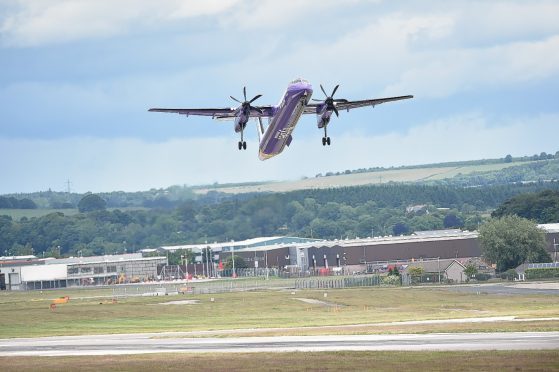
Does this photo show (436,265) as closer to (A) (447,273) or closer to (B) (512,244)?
(A) (447,273)

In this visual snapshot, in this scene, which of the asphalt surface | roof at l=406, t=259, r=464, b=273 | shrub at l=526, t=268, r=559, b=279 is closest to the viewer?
the asphalt surface

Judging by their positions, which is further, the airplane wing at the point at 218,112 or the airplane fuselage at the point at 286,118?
the airplane wing at the point at 218,112

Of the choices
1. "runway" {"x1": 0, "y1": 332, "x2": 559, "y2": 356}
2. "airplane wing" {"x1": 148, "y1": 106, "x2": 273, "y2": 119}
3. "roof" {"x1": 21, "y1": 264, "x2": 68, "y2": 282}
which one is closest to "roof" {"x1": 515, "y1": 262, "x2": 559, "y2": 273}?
"airplane wing" {"x1": 148, "y1": 106, "x2": 273, "y2": 119}

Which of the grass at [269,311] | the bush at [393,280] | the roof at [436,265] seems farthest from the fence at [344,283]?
the grass at [269,311]

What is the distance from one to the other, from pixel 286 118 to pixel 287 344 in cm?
1794

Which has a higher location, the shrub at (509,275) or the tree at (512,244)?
the tree at (512,244)

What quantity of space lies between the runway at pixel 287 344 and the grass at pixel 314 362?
305 centimetres

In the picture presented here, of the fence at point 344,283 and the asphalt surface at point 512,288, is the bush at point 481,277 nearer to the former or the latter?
the asphalt surface at point 512,288

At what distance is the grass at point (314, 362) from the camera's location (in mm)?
55531

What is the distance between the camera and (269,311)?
368 feet

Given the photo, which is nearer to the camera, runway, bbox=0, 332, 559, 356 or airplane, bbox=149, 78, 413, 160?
runway, bbox=0, 332, 559, 356

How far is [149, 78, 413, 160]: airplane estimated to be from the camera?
77.2 m

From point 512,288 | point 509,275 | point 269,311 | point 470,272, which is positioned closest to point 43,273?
point 470,272

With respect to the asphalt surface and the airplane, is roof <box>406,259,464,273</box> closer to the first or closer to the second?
the asphalt surface
